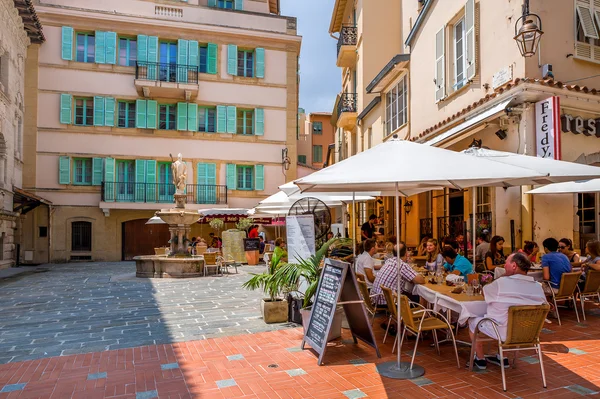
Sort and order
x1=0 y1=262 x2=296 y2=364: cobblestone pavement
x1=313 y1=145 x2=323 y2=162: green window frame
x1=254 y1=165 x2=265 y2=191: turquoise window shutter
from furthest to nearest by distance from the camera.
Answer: x1=313 y1=145 x2=323 y2=162: green window frame, x1=254 y1=165 x2=265 y2=191: turquoise window shutter, x1=0 y1=262 x2=296 y2=364: cobblestone pavement

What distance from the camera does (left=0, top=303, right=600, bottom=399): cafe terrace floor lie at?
168 inches

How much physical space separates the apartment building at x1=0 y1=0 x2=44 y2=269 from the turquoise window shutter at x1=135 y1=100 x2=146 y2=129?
4794 millimetres

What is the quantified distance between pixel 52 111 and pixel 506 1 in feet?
66.4

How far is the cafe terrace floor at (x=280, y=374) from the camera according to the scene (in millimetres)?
4270

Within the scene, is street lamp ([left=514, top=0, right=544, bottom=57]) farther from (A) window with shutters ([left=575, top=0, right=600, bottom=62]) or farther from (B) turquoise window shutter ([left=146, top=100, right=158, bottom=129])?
(B) turquoise window shutter ([left=146, top=100, right=158, bottom=129])

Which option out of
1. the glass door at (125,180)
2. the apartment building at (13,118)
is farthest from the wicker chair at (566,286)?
the glass door at (125,180)

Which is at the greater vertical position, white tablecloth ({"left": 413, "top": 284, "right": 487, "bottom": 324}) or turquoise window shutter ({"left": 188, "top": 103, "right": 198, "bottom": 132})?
turquoise window shutter ({"left": 188, "top": 103, "right": 198, "bottom": 132})

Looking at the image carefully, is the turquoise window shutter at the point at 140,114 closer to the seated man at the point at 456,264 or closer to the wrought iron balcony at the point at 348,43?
the wrought iron balcony at the point at 348,43

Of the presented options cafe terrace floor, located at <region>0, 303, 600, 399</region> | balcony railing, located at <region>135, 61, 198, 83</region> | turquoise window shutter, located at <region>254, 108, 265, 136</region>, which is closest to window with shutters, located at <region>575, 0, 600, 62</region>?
cafe terrace floor, located at <region>0, 303, 600, 399</region>

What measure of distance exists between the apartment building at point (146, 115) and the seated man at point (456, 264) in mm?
17639

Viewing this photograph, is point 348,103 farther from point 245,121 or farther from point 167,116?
point 167,116

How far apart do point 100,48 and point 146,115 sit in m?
3.75

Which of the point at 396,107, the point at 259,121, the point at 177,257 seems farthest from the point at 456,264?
the point at 259,121

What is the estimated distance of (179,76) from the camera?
23.2 metres
